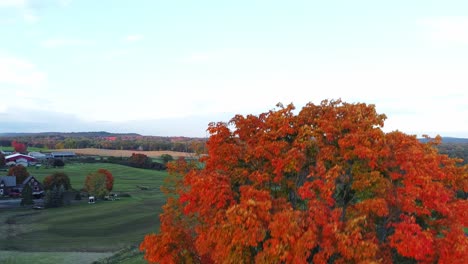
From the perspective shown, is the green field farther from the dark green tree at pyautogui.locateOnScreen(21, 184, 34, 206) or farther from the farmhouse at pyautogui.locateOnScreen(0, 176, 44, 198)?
the farmhouse at pyautogui.locateOnScreen(0, 176, 44, 198)

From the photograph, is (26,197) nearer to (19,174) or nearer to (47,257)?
(19,174)

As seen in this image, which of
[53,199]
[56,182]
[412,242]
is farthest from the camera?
[56,182]

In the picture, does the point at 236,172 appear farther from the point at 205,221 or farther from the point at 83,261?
the point at 83,261

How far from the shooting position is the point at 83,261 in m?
34.9

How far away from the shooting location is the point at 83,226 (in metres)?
52.7

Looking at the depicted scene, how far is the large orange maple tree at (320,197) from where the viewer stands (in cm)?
1226

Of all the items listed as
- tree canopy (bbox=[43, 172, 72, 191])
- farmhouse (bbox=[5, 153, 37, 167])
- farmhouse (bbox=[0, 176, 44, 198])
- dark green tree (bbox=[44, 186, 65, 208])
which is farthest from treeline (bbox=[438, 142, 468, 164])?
farmhouse (bbox=[5, 153, 37, 167])

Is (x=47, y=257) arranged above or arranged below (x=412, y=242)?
below

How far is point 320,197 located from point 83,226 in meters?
46.6

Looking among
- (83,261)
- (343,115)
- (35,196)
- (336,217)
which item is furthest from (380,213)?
(35,196)

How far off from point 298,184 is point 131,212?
51578mm

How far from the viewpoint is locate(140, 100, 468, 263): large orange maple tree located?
12.3 m

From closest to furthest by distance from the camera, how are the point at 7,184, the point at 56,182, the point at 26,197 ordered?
the point at 26,197
the point at 56,182
the point at 7,184

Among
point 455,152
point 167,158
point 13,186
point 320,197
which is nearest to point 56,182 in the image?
point 13,186
